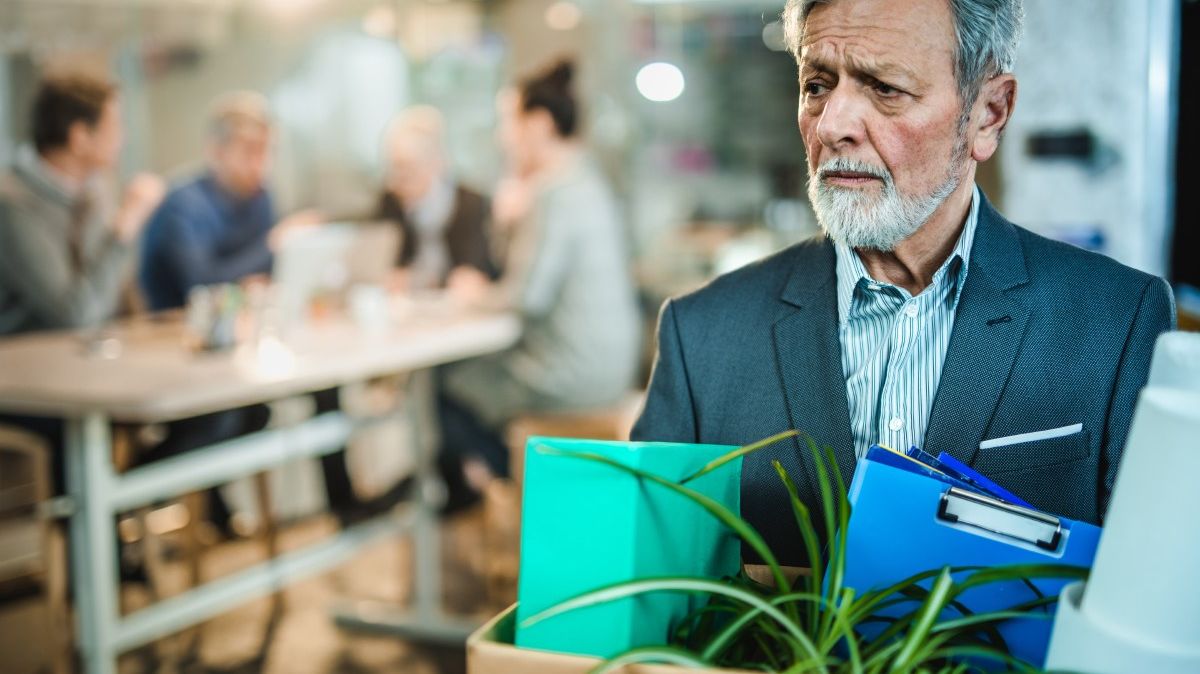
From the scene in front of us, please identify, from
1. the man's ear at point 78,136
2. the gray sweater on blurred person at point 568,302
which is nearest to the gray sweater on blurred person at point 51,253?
the man's ear at point 78,136

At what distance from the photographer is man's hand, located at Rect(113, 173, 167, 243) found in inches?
173

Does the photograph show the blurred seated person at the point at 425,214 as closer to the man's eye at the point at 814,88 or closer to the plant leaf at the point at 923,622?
the man's eye at the point at 814,88

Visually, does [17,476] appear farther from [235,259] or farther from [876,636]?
[876,636]

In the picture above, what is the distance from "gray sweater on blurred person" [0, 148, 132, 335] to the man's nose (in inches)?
143

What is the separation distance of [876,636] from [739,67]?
201 inches

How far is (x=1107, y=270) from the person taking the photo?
4.51 ft

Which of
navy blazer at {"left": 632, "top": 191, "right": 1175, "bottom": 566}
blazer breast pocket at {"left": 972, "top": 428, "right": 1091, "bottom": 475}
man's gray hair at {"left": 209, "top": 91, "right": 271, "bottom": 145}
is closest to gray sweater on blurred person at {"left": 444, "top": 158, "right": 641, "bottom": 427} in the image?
man's gray hair at {"left": 209, "top": 91, "right": 271, "bottom": 145}

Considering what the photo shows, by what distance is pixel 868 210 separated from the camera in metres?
1.32

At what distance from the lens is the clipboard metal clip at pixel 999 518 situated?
802mm

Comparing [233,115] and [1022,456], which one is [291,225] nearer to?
[233,115]

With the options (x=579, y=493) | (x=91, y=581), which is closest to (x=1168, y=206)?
(x=579, y=493)

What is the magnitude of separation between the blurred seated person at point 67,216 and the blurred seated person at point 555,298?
1.48m

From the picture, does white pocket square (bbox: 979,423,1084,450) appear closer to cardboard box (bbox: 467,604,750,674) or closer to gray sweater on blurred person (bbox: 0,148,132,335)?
cardboard box (bbox: 467,604,750,674)

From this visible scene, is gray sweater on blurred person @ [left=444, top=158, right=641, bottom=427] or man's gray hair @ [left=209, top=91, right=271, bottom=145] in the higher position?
man's gray hair @ [left=209, top=91, right=271, bottom=145]
